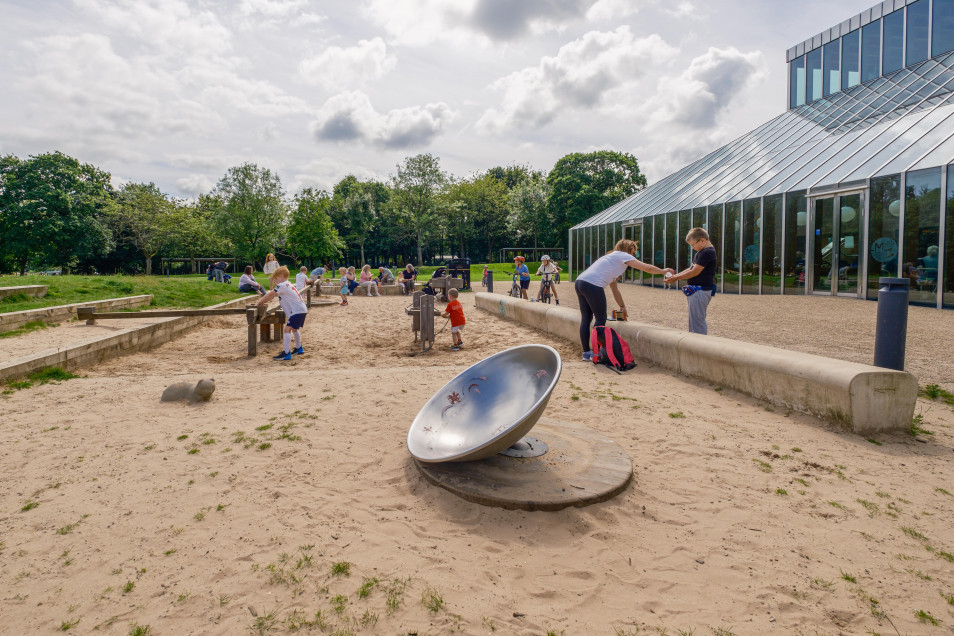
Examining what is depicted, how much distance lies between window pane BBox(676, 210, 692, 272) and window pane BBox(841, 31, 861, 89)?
1348 cm

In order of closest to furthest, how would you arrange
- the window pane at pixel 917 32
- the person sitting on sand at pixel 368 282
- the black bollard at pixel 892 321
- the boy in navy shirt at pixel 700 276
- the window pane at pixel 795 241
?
the black bollard at pixel 892 321 < the boy in navy shirt at pixel 700 276 < the window pane at pixel 795 241 < the person sitting on sand at pixel 368 282 < the window pane at pixel 917 32

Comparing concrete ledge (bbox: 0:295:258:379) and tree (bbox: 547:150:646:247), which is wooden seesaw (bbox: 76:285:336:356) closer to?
concrete ledge (bbox: 0:295:258:379)

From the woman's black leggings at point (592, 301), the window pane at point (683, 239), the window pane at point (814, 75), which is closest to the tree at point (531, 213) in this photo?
the window pane at point (814, 75)

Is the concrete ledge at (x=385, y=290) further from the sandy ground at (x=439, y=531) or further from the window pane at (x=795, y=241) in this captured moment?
the sandy ground at (x=439, y=531)

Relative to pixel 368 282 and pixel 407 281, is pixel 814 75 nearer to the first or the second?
pixel 407 281

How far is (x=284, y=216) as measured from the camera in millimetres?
53469

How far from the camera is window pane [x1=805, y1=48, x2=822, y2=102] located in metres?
28.3

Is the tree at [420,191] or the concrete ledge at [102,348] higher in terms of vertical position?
the tree at [420,191]

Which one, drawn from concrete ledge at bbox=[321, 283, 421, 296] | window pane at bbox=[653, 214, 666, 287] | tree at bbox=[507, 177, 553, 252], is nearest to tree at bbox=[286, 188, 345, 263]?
tree at bbox=[507, 177, 553, 252]

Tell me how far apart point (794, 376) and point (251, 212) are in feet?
178

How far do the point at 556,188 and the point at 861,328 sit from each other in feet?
139

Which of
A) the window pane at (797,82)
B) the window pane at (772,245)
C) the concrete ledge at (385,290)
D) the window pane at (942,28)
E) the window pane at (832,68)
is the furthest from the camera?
the window pane at (797,82)

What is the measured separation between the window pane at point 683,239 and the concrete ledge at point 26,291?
20712mm

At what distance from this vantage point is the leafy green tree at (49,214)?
38.5 m
